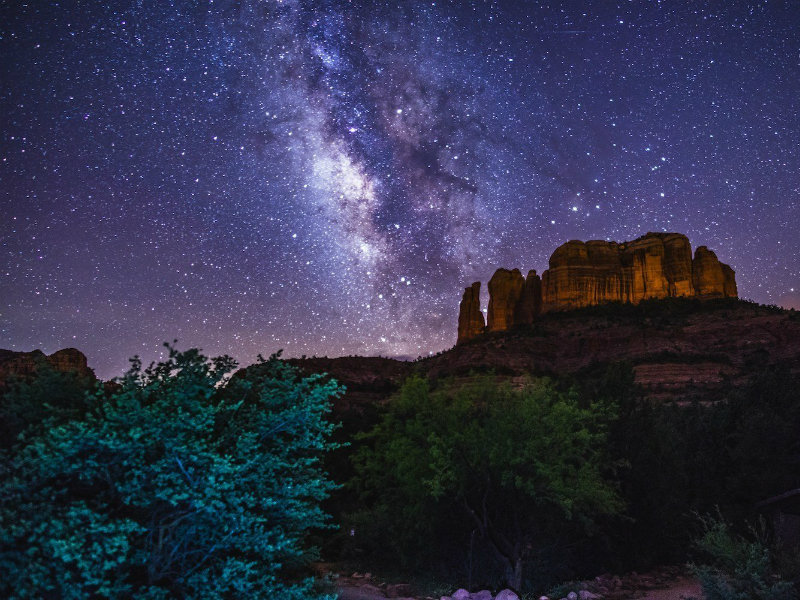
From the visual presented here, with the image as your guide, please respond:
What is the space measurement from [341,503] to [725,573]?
18750mm

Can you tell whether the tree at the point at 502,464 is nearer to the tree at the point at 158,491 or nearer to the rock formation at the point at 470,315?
the tree at the point at 158,491

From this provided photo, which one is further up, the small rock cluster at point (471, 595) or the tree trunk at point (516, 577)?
the tree trunk at point (516, 577)

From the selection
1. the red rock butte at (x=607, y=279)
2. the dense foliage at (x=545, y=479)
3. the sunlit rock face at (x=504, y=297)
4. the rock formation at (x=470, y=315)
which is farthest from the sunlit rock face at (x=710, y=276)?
the dense foliage at (x=545, y=479)

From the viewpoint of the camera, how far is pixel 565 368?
75250mm

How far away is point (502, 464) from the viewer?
626 inches

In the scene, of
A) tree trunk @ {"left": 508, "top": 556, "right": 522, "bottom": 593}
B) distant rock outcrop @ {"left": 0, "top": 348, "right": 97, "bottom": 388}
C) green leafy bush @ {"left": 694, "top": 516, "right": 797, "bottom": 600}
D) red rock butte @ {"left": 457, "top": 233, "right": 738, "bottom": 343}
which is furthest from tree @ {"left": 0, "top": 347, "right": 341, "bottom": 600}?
red rock butte @ {"left": 457, "top": 233, "right": 738, "bottom": 343}

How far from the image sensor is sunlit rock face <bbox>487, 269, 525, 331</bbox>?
107375 mm

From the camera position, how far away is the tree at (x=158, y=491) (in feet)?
19.1

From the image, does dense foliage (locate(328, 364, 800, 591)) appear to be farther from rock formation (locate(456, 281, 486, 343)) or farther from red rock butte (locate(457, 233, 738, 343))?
rock formation (locate(456, 281, 486, 343))

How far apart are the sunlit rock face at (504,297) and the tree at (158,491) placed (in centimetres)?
10019

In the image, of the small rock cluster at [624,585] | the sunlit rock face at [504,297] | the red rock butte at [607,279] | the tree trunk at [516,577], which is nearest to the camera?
the tree trunk at [516,577]

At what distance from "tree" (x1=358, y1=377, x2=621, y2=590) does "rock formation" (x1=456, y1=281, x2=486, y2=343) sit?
93.4 m

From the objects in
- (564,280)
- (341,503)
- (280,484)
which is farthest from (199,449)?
(564,280)

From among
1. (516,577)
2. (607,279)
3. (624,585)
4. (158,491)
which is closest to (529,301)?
(607,279)
